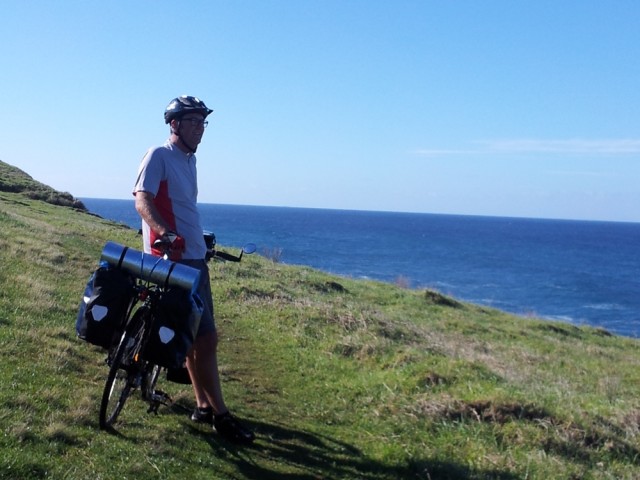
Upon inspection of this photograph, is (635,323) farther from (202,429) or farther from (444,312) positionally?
(202,429)

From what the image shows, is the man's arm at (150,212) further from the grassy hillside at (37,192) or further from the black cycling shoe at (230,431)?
the grassy hillside at (37,192)

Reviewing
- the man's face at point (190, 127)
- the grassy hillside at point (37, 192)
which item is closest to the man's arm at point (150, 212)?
the man's face at point (190, 127)

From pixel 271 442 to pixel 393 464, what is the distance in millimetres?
966

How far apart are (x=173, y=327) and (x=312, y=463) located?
1.51m

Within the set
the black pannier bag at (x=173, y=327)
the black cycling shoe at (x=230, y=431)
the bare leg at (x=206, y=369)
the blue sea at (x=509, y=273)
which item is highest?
the black pannier bag at (x=173, y=327)

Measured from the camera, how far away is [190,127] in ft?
17.0

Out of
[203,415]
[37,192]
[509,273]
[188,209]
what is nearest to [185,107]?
[188,209]

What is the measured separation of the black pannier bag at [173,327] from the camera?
465cm

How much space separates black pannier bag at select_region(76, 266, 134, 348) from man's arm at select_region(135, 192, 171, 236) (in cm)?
41

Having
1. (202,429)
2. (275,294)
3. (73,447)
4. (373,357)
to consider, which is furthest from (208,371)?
(275,294)

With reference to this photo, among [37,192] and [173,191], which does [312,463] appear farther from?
[37,192]

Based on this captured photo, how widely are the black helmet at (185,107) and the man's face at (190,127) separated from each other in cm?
4

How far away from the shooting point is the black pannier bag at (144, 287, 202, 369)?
15.3 ft

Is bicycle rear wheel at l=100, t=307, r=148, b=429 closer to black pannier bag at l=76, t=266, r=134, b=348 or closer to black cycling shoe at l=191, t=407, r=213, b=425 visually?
black pannier bag at l=76, t=266, r=134, b=348
